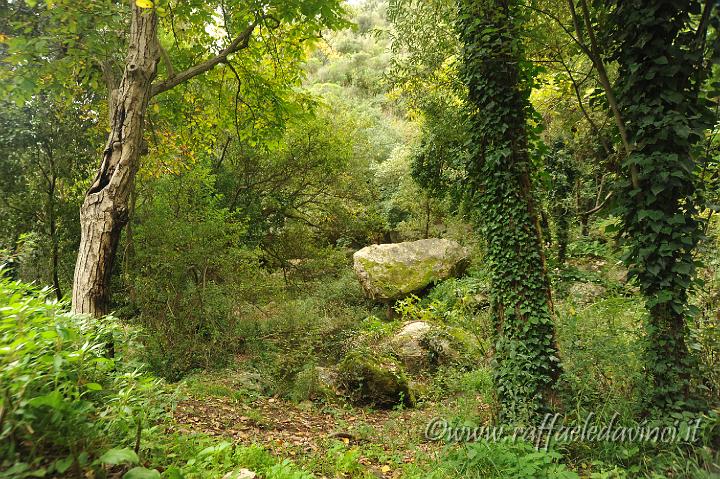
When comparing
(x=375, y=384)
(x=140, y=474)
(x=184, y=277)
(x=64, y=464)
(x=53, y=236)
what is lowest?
(x=375, y=384)

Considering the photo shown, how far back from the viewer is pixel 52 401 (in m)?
1.73

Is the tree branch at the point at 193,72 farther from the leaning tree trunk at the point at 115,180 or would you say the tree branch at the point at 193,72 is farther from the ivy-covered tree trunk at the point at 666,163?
the ivy-covered tree trunk at the point at 666,163

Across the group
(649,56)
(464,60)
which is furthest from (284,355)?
(649,56)

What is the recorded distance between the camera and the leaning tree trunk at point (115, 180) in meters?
4.61

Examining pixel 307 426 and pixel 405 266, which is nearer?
A: pixel 307 426

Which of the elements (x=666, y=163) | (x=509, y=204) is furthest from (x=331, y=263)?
Answer: (x=666, y=163)

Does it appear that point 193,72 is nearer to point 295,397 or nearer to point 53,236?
point 295,397

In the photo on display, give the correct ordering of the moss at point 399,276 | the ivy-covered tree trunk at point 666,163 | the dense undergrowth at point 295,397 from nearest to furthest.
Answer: the dense undergrowth at point 295,397 → the ivy-covered tree trunk at point 666,163 → the moss at point 399,276

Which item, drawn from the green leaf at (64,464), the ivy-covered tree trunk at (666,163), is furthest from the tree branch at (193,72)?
the ivy-covered tree trunk at (666,163)

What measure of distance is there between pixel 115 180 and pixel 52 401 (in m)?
3.69

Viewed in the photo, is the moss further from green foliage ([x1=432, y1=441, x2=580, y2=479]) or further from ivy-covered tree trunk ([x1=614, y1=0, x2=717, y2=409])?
ivy-covered tree trunk ([x1=614, y1=0, x2=717, y2=409])

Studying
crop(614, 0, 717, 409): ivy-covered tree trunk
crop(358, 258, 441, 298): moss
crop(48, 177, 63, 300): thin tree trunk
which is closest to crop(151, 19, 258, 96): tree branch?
crop(614, 0, 717, 409): ivy-covered tree trunk

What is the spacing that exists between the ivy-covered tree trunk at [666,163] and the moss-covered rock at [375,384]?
4.09 m

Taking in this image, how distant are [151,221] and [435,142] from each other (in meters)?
7.11
